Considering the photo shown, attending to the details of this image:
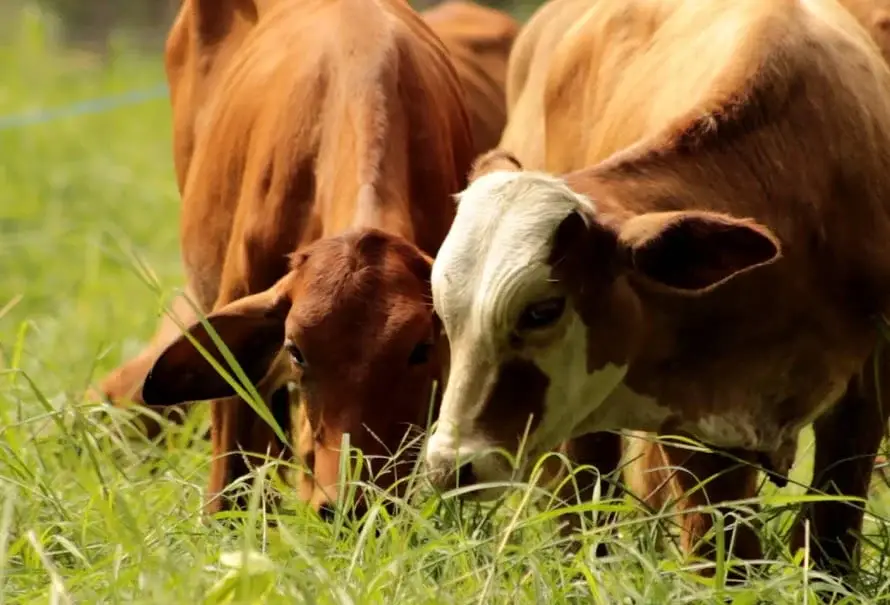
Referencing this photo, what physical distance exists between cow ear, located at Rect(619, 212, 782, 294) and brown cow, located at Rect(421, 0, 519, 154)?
2354mm

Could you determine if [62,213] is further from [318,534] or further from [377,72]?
[318,534]

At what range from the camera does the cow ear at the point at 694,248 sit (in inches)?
134

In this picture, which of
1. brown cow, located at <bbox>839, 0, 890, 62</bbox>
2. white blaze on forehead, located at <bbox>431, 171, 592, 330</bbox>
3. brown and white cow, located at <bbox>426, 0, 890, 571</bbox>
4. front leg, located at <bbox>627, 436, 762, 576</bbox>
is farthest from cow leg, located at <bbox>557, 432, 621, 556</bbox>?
brown cow, located at <bbox>839, 0, 890, 62</bbox>

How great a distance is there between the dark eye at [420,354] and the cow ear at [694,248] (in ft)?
1.60

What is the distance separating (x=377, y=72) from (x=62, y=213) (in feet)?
15.6

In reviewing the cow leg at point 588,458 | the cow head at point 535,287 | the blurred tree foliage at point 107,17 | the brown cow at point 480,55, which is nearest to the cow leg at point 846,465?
the cow leg at point 588,458

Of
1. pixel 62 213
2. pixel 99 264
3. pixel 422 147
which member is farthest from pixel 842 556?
pixel 62 213

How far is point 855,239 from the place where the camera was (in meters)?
3.77

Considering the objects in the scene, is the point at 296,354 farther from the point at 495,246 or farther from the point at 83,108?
the point at 83,108

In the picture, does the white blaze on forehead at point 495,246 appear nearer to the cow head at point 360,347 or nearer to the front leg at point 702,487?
A: the cow head at point 360,347

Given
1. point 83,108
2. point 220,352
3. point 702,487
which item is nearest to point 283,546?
point 220,352

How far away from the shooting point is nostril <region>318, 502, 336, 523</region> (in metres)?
3.61

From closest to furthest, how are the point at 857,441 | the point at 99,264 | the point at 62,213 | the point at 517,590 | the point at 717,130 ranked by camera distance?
1. the point at 517,590
2. the point at 717,130
3. the point at 857,441
4. the point at 99,264
5. the point at 62,213

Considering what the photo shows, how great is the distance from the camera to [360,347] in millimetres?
3660
